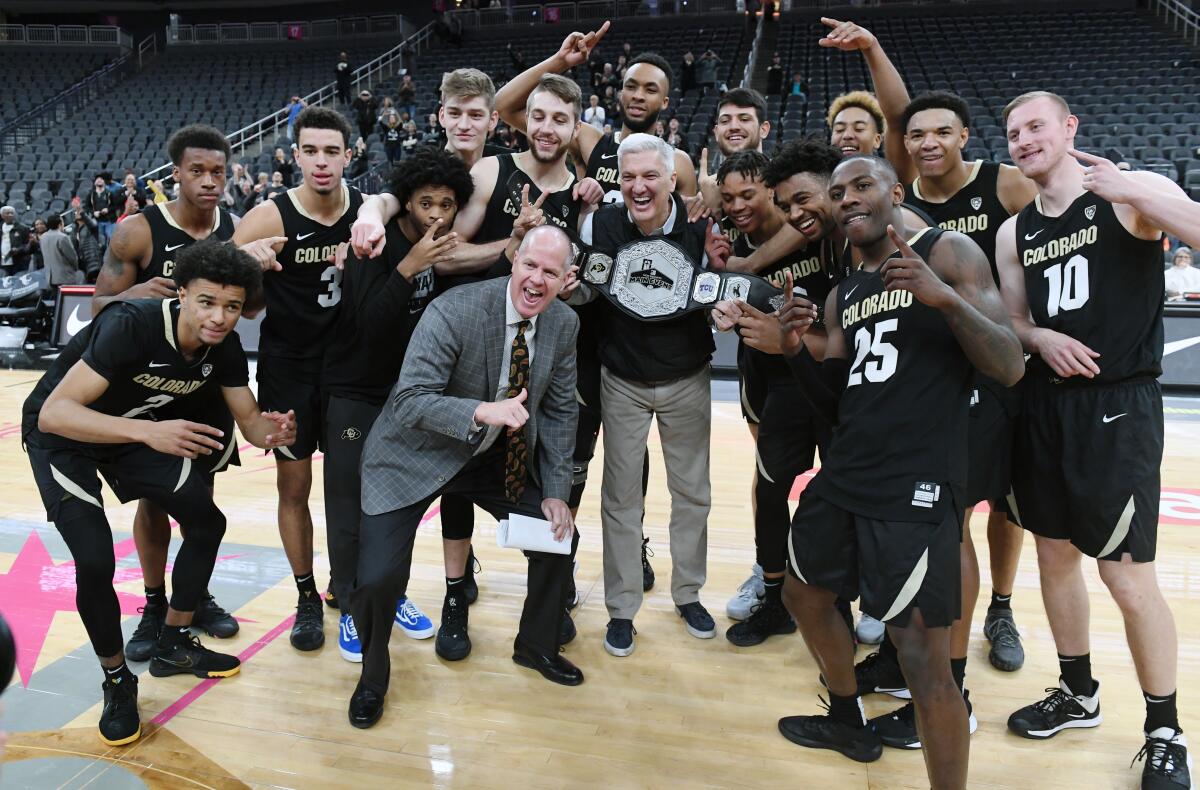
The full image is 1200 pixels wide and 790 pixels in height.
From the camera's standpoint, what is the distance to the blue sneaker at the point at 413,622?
11.9ft

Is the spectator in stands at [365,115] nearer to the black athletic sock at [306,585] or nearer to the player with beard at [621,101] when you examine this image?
the player with beard at [621,101]

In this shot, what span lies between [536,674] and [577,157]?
8.02 ft

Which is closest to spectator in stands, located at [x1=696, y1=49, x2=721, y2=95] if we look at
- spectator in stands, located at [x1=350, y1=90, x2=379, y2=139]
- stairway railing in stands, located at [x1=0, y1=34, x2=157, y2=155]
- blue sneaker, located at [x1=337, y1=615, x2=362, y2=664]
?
spectator in stands, located at [x1=350, y1=90, x2=379, y2=139]

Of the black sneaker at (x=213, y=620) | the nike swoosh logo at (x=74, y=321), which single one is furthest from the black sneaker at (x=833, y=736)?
the nike swoosh logo at (x=74, y=321)

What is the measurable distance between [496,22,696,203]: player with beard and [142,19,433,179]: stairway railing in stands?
14091 millimetres

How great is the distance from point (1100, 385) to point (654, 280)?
60.9 inches

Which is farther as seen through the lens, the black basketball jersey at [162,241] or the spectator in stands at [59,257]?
the spectator in stands at [59,257]

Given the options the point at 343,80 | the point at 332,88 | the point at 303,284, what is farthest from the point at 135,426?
the point at 332,88

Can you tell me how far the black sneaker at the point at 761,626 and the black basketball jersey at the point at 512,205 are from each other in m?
1.81

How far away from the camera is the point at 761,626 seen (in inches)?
141

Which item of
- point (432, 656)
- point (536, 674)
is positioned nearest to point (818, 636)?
point (536, 674)

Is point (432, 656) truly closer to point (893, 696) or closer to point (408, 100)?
point (893, 696)

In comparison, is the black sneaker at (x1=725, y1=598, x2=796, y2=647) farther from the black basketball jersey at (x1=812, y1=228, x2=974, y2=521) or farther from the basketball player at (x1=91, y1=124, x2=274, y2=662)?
the basketball player at (x1=91, y1=124, x2=274, y2=662)

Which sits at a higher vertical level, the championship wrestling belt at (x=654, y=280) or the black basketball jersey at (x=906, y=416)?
the championship wrestling belt at (x=654, y=280)
